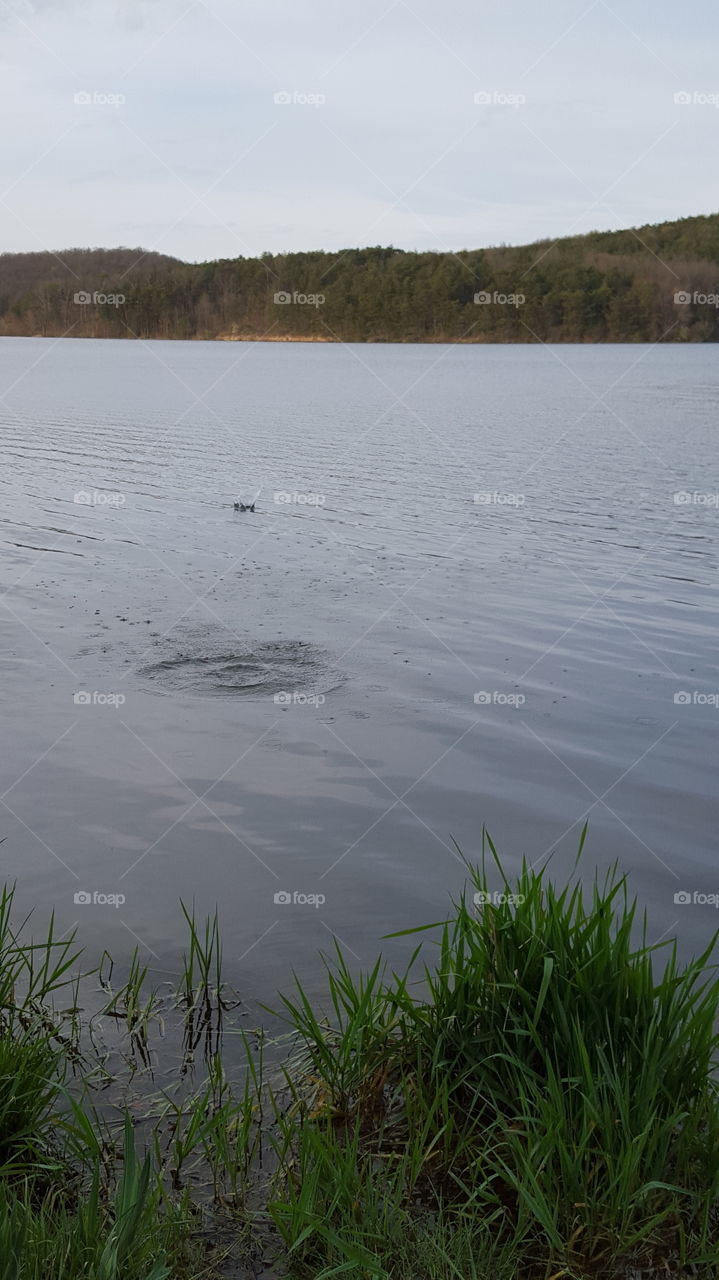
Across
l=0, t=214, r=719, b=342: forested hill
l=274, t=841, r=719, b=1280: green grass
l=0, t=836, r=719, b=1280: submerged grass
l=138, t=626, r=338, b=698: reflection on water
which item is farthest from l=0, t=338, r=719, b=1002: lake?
l=0, t=214, r=719, b=342: forested hill

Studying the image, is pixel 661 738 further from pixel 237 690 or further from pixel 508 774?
pixel 237 690

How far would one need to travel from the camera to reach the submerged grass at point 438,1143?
3.58 meters

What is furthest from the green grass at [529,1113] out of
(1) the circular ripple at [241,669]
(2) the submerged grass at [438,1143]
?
(1) the circular ripple at [241,669]

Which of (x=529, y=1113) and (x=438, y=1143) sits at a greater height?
(x=529, y=1113)

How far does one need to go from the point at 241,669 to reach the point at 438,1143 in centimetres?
802

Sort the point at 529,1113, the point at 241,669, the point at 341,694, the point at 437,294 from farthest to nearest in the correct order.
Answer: the point at 437,294 → the point at 241,669 → the point at 341,694 → the point at 529,1113

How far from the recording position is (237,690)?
11.1m

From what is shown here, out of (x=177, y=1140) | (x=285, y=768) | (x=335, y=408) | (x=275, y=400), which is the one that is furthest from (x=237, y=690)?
(x=275, y=400)

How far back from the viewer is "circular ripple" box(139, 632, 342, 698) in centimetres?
1121

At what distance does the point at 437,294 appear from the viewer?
385ft

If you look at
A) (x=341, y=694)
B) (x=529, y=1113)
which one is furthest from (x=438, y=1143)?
(x=341, y=694)

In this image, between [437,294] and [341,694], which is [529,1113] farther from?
[437,294]

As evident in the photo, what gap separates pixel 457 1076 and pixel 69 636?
31.2 feet

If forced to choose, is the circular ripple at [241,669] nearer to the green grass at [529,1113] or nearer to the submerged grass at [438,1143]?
the submerged grass at [438,1143]
